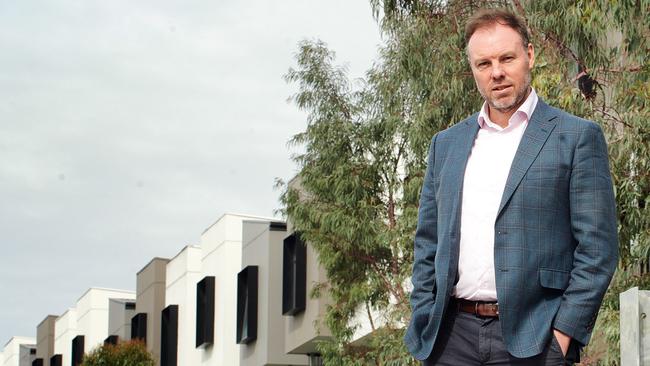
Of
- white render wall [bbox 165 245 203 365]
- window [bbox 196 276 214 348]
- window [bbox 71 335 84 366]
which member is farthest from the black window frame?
window [bbox 196 276 214 348]

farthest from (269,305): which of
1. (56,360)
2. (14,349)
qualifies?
(14,349)

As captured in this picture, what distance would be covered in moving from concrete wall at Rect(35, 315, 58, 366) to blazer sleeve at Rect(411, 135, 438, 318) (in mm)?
59044

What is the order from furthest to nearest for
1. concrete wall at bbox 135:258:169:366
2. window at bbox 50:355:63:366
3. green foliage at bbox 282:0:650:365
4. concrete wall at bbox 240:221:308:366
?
window at bbox 50:355:63:366, concrete wall at bbox 135:258:169:366, concrete wall at bbox 240:221:308:366, green foliage at bbox 282:0:650:365

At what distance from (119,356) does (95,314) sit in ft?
58.6

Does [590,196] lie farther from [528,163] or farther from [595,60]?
[595,60]

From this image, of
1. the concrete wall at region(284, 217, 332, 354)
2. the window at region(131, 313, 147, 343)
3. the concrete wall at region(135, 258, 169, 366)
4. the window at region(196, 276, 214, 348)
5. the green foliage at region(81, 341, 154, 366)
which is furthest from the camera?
the window at region(131, 313, 147, 343)

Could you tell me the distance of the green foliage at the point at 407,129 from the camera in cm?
1379

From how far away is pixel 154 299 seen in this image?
4672cm

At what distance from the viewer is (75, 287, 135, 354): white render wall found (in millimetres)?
54344

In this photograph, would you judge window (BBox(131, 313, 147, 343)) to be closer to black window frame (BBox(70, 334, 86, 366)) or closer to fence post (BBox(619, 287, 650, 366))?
black window frame (BBox(70, 334, 86, 366))

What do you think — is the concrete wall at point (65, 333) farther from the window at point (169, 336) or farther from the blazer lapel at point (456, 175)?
the blazer lapel at point (456, 175)

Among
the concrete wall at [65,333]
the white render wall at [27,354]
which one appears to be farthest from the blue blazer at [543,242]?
the white render wall at [27,354]

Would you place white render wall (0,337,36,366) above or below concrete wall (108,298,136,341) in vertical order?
above

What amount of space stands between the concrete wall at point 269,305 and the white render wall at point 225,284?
2.31 metres
